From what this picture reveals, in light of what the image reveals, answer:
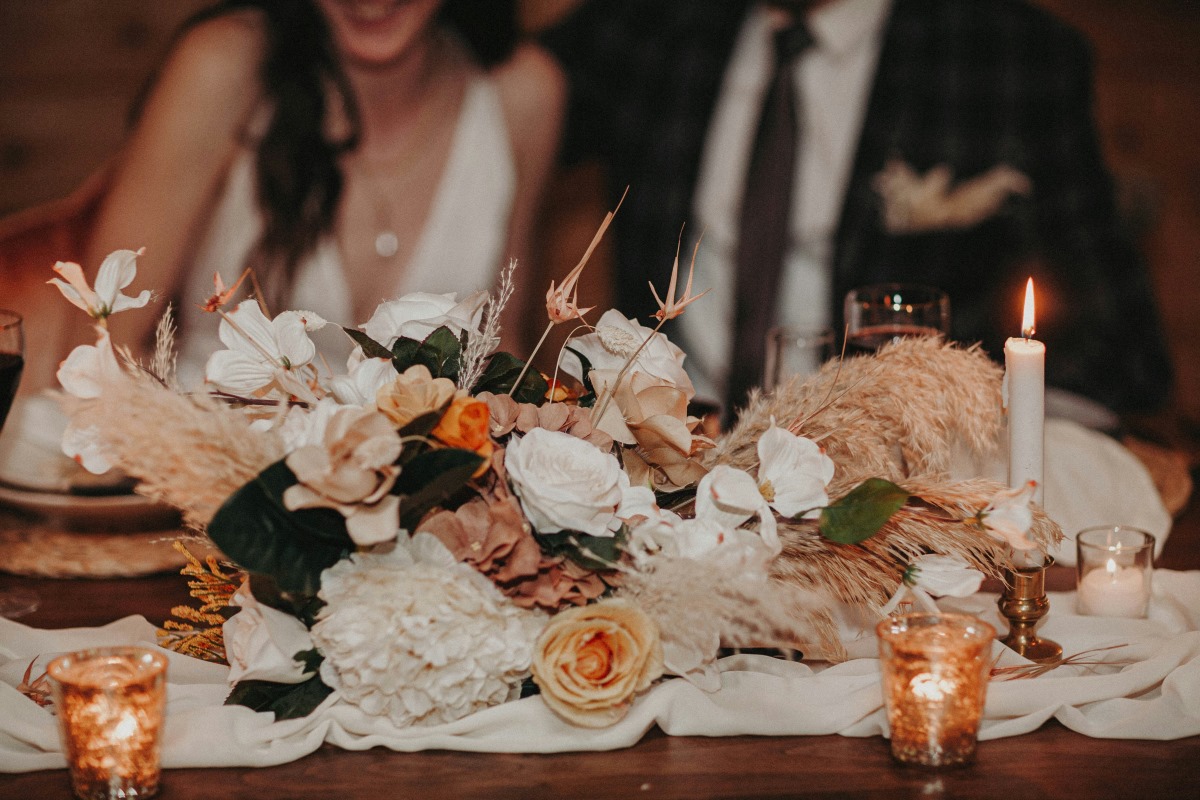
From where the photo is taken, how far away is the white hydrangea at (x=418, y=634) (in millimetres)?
743

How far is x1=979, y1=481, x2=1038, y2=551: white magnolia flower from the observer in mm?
793

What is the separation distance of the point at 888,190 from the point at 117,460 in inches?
70.1

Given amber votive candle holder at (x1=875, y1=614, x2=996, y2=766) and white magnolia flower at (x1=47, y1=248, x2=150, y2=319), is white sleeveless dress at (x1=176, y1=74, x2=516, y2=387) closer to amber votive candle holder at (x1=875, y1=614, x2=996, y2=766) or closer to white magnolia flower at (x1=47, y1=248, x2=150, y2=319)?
white magnolia flower at (x1=47, y1=248, x2=150, y2=319)

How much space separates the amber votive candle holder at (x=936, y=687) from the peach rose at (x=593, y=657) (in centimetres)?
17

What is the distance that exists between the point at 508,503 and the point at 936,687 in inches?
12.7

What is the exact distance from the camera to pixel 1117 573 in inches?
40.3

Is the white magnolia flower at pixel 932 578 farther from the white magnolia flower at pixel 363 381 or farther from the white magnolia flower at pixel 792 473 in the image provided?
the white magnolia flower at pixel 363 381

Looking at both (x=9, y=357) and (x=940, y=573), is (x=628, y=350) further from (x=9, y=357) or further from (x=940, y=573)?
(x=9, y=357)

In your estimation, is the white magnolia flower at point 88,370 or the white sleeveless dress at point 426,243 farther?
the white sleeveless dress at point 426,243

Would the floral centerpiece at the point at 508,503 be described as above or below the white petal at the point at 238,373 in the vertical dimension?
below

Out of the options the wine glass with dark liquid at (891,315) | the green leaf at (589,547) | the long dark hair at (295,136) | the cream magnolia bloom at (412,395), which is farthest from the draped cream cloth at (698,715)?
the long dark hair at (295,136)

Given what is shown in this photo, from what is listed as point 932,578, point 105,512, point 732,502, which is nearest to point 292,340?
point 732,502

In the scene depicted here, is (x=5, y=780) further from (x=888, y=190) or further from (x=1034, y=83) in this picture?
(x=1034, y=83)

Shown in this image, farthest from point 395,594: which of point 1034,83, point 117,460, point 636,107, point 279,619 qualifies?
point 1034,83
